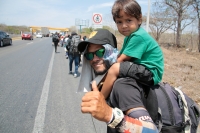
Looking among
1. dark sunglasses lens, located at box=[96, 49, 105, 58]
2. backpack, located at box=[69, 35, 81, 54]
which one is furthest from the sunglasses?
backpack, located at box=[69, 35, 81, 54]

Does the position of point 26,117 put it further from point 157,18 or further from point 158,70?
point 157,18

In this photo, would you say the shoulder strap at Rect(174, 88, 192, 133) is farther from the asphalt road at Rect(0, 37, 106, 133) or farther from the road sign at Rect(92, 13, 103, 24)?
the road sign at Rect(92, 13, 103, 24)

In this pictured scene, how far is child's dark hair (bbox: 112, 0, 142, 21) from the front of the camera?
1373 mm

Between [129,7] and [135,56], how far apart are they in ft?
1.41

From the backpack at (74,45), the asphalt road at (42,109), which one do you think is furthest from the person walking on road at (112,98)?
the backpack at (74,45)

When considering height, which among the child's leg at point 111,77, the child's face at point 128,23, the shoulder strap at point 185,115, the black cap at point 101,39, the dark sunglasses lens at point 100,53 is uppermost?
the child's face at point 128,23

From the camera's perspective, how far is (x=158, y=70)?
1347 mm

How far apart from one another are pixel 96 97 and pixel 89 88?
2.37 ft

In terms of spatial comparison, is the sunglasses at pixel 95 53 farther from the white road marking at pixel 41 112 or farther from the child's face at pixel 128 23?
the white road marking at pixel 41 112

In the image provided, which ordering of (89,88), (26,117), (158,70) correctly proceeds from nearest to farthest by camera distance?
(158,70) < (89,88) < (26,117)

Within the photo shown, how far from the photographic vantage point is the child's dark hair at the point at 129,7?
54.1 inches

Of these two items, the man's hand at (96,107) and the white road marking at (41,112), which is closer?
the man's hand at (96,107)

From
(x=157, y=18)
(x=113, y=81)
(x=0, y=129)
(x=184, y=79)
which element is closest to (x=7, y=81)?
(x=0, y=129)

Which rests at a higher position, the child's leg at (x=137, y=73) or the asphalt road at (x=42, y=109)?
the child's leg at (x=137, y=73)
